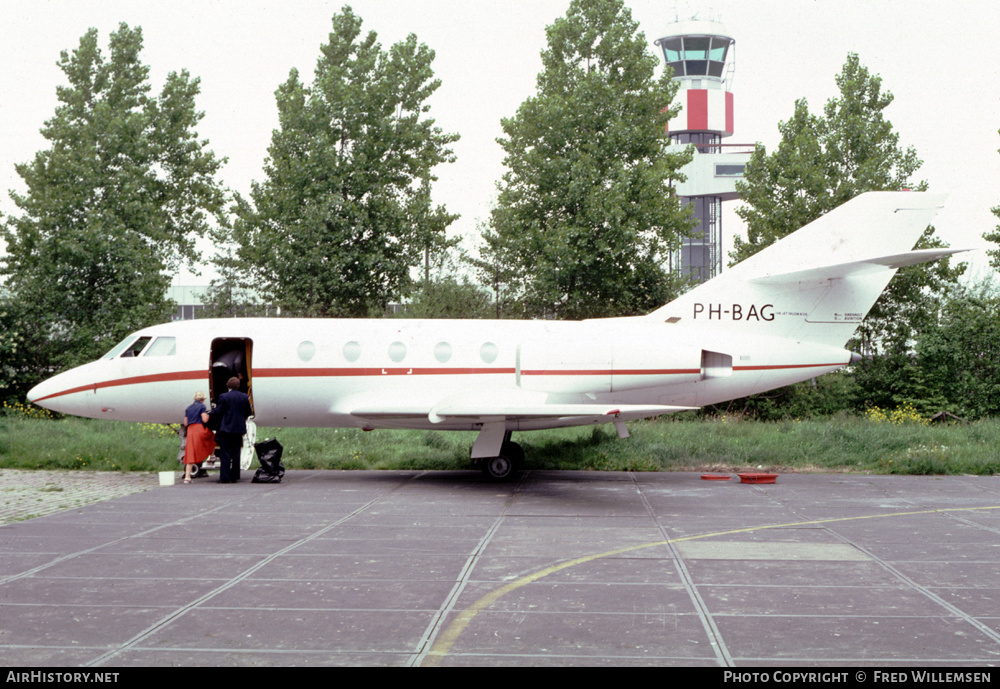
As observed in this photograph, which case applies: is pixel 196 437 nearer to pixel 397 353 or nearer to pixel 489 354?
pixel 397 353

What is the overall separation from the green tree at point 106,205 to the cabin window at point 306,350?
14379 mm

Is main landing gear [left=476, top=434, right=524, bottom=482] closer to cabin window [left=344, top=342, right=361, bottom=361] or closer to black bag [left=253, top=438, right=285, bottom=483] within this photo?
cabin window [left=344, top=342, right=361, bottom=361]

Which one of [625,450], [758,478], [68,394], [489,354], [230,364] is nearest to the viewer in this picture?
[758,478]

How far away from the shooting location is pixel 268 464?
1609cm

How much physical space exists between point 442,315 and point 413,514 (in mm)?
16981

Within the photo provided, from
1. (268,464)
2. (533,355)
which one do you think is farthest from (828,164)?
(268,464)

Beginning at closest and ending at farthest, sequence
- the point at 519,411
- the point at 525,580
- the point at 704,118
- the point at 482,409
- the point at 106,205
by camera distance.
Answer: the point at 525,580 < the point at 519,411 < the point at 482,409 < the point at 106,205 < the point at 704,118

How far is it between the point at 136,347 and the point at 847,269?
44.0ft

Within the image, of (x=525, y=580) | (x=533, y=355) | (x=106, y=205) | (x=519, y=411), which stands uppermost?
(x=106, y=205)

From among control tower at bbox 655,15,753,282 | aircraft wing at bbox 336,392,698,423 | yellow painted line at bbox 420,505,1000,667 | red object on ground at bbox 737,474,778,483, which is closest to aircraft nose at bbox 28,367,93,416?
aircraft wing at bbox 336,392,698,423

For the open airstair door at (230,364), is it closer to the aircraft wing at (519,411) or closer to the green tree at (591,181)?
the aircraft wing at (519,411)

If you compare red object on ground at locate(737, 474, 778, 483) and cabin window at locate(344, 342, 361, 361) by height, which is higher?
cabin window at locate(344, 342, 361, 361)

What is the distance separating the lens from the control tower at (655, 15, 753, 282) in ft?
271

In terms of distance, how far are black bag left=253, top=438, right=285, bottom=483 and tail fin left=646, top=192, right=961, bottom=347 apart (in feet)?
25.0
